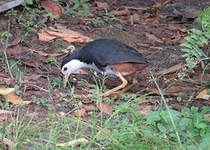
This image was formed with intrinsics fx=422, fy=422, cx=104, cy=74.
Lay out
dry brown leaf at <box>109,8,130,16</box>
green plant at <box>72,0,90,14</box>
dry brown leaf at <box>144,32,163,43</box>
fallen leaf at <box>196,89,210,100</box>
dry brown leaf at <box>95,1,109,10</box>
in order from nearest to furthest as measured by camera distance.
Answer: fallen leaf at <box>196,89,210,100</box> → dry brown leaf at <box>144,32,163,43</box> → green plant at <box>72,0,90,14</box> → dry brown leaf at <box>109,8,130,16</box> → dry brown leaf at <box>95,1,109,10</box>

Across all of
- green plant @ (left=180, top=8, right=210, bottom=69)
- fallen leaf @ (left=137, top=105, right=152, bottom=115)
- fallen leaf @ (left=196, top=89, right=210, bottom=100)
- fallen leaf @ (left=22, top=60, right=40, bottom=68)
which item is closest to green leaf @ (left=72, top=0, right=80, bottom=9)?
fallen leaf @ (left=22, top=60, right=40, bottom=68)

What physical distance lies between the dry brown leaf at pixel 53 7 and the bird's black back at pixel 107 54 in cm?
176

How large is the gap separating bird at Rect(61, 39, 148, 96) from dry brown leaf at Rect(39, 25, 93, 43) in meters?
1.02

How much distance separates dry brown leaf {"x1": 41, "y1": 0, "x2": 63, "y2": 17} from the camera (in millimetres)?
7316

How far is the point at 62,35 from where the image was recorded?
6789 millimetres

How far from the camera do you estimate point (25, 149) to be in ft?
11.1

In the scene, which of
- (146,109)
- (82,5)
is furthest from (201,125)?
(82,5)

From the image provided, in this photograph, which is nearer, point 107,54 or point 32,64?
point 107,54

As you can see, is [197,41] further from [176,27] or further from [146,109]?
[176,27]

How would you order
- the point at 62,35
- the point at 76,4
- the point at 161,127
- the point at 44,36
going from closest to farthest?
the point at 161,127 → the point at 44,36 → the point at 62,35 → the point at 76,4

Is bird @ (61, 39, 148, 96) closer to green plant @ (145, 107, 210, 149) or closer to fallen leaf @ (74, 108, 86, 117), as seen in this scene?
fallen leaf @ (74, 108, 86, 117)

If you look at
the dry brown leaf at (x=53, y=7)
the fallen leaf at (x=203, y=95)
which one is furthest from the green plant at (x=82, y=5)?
the fallen leaf at (x=203, y=95)

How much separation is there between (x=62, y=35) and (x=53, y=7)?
0.80 m

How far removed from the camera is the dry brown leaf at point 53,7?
732 cm
